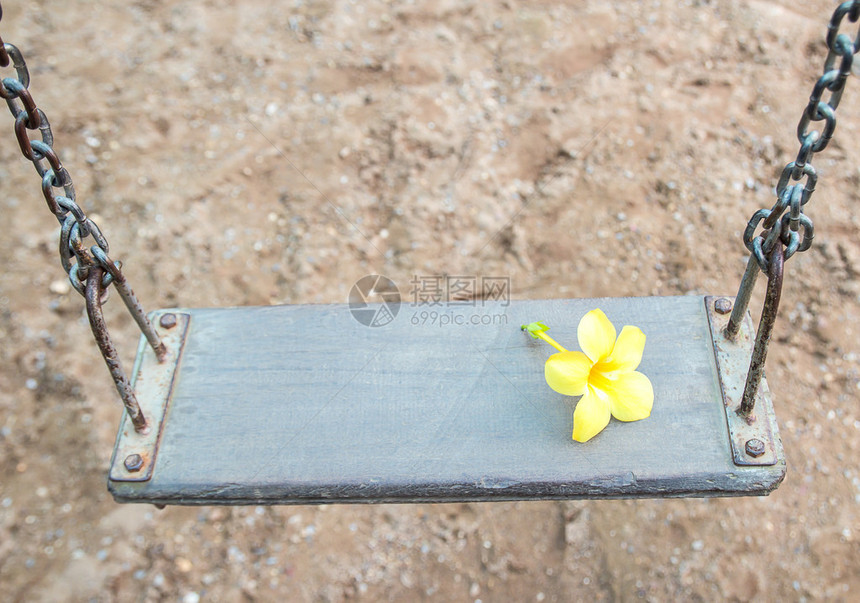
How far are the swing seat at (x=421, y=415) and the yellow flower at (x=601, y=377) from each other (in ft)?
0.16

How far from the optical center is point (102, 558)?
1992mm

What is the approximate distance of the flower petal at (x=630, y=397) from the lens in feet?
3.69

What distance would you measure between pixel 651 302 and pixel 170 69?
8.07ft

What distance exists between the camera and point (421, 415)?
1.19 meters

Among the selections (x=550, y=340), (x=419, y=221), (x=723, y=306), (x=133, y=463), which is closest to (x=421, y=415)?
(x=550, y=340)

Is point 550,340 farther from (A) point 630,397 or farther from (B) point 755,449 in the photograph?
(B) point 755,449

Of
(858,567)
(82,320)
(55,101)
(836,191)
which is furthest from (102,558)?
(836,191)

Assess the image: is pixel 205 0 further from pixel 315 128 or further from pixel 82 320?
pixel 82 320

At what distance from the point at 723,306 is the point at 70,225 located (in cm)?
109

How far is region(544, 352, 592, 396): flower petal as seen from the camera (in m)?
1.11

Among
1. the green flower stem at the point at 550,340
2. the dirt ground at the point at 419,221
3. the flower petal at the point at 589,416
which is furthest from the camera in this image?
the dirt ground at the point at 419,221

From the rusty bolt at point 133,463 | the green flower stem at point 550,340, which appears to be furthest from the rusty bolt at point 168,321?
the green flower stem at point 550,340

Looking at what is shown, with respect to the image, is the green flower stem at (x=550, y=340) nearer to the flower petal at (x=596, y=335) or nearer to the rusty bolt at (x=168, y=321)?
the flower petal at (x=596, y=335)

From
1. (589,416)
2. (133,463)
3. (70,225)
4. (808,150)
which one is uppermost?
(808,150)
